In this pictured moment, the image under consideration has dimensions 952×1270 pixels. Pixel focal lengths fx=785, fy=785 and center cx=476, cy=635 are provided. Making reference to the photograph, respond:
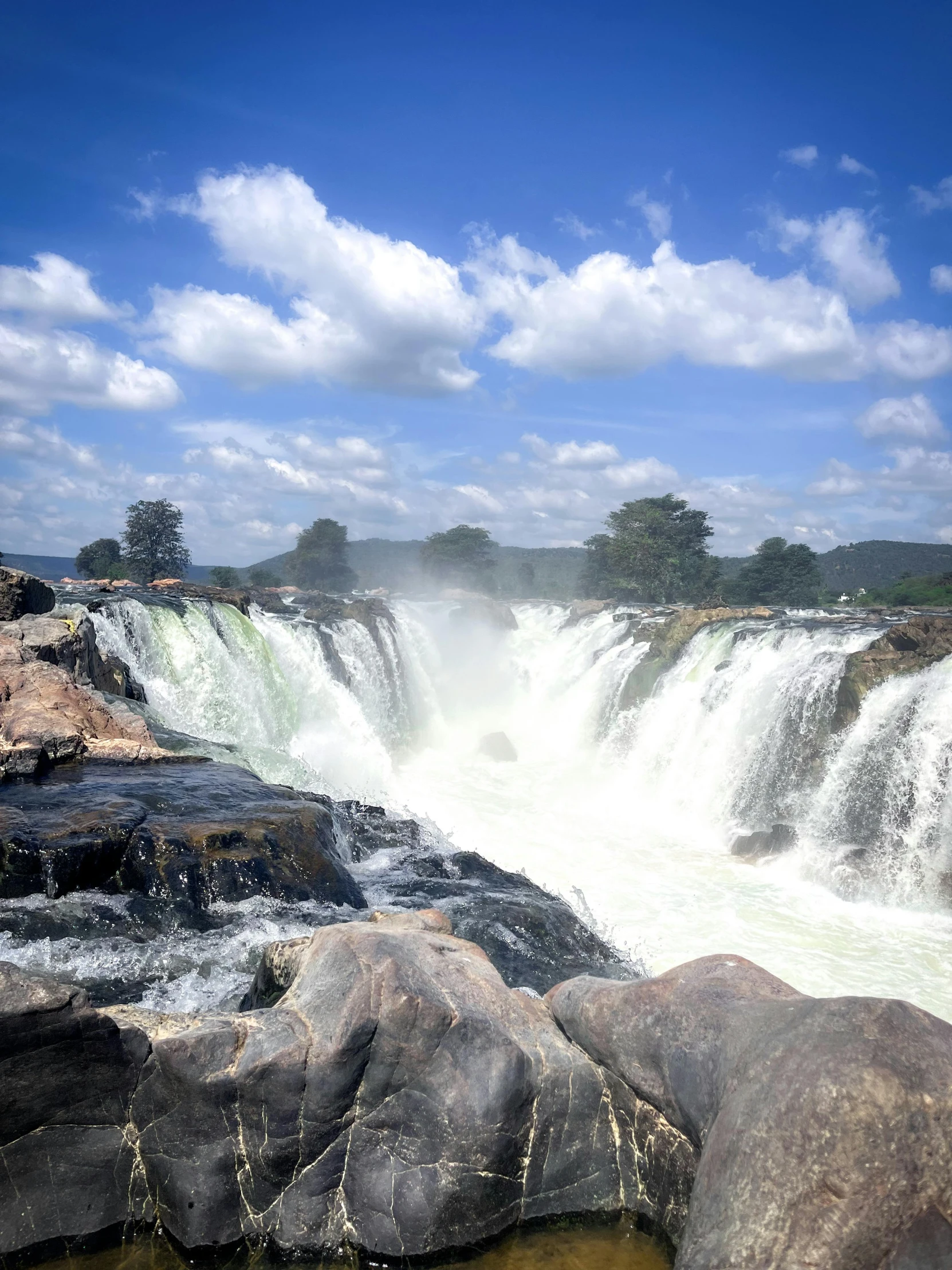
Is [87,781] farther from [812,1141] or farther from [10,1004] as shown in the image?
[812,1141]

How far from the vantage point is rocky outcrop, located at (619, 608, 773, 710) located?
2147 cm

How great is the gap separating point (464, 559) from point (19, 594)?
55.7m

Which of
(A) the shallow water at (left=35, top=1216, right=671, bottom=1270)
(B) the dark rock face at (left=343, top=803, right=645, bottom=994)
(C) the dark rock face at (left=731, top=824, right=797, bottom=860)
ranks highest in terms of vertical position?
(A) the shallow water at (left=35, top=1216, right=671, bottom=1270)

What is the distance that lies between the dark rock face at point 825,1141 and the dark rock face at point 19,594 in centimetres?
1236

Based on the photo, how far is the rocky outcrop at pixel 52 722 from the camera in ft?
26.7

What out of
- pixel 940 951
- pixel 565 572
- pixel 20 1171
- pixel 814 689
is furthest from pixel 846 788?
pixel 565 572

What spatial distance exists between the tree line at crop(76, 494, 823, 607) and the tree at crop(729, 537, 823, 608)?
0.16 ft

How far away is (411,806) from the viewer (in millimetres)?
16031

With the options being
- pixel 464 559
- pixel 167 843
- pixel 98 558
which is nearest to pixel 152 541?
pixel 98 558

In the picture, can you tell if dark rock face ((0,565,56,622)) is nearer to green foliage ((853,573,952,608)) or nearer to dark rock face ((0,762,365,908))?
dark rock face ((0,762,365,908))

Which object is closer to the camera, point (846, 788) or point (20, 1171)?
point (20, 1171)

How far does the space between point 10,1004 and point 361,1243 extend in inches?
67.3

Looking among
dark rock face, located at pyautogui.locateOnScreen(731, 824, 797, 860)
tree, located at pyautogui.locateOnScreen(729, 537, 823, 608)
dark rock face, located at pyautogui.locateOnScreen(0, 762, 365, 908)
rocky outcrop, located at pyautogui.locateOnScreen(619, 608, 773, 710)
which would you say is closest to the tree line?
tree, located at pyautogui.locateOnScreen(729, 537, 823, 608)

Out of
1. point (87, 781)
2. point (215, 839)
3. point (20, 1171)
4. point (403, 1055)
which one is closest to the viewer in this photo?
point (20, 1171)
